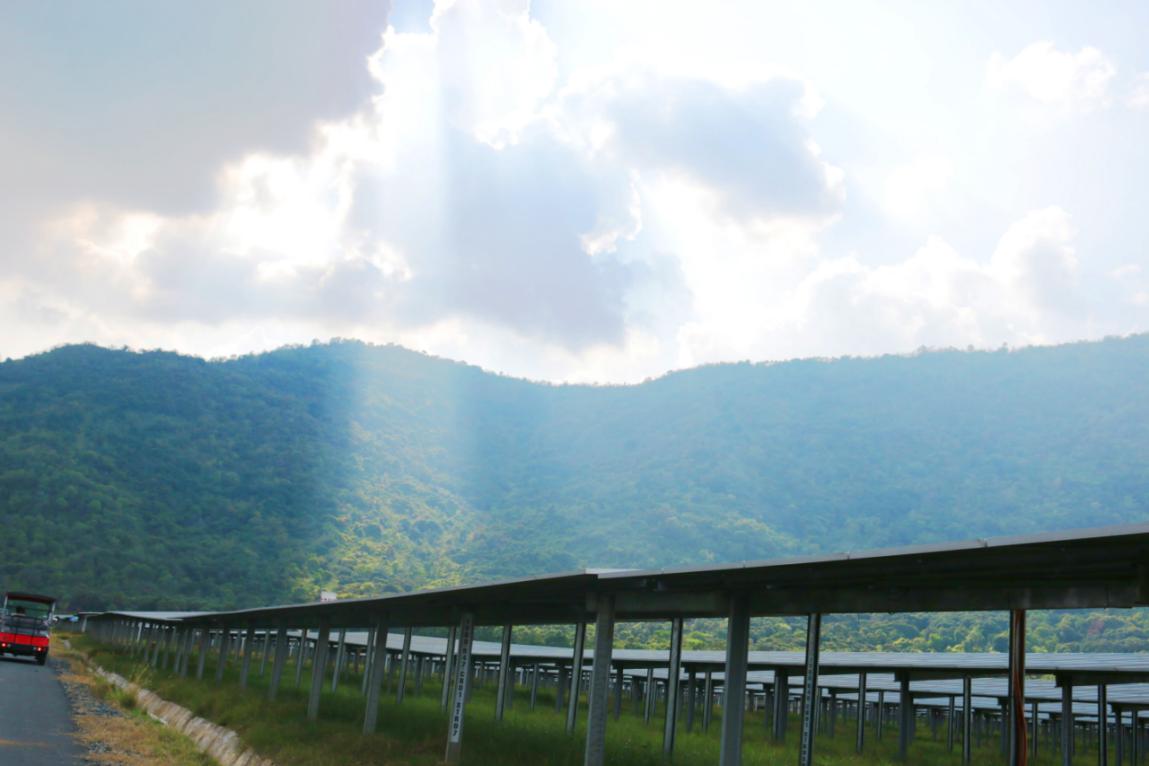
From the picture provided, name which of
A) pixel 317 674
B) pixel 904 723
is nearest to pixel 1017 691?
pixel 317 674

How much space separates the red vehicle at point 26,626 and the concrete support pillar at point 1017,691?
50.5 m

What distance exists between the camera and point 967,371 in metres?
162

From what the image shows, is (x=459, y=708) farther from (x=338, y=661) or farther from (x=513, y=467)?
(x=513, y=467)

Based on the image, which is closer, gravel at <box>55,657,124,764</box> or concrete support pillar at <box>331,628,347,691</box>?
gravel at <box>55,657,124,764</box>

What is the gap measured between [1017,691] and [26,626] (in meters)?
54.4

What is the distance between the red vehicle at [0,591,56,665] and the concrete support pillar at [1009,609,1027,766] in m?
50.5

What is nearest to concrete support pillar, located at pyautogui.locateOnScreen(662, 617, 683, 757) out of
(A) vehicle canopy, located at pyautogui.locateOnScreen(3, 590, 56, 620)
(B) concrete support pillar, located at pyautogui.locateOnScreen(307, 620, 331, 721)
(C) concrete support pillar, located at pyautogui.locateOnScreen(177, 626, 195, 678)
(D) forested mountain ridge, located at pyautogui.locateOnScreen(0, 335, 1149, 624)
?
Result: (B) concrete support pillar, located at pyautogui.locateOnScreen(307, 620, 331, 721)

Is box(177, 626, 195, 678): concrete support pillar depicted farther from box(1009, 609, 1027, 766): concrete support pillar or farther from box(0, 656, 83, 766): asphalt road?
box(1009, 609, 1027, 766): concrete support pillar

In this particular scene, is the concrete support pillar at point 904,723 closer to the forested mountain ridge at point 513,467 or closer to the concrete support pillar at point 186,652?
the concrete support pillar at point 186,652

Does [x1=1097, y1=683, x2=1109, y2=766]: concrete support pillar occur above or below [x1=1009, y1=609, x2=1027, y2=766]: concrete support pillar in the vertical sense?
below

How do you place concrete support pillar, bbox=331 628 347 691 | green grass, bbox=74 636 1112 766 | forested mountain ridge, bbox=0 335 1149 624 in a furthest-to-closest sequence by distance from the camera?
forested mountain ridge, bbox=0 335 1149 624 < concrete support pillar, bbox=331 628 347 691 < green grass, bbox=74 636 1112 766

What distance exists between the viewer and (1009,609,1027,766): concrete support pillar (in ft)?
36.2

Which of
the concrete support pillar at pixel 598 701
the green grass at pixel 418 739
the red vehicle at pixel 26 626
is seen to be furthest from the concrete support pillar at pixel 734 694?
the red vehicle at pixel 26 626

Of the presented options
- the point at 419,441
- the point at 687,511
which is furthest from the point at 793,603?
the point at 419,441
